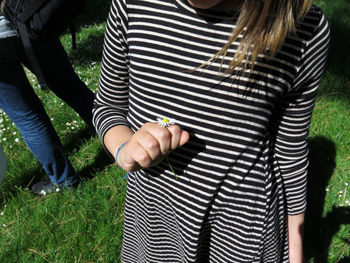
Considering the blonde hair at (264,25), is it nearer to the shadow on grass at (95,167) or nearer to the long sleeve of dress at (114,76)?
the long sleeve of dress at (114,76)

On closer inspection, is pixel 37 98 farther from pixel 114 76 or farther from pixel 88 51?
pixel 88 51

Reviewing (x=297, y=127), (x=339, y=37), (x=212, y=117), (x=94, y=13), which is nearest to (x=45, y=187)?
(x=212, y=117)

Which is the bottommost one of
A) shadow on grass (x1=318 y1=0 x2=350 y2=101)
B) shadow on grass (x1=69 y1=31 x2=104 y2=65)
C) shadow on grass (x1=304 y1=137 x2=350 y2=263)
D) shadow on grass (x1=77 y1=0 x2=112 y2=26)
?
shadow on grass (x1=304 y1=137 x2=350 y2=263)

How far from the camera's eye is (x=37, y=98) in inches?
84.0

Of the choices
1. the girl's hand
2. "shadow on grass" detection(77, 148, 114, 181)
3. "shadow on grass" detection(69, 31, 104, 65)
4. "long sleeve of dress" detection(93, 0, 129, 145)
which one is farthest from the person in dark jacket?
"shadow on grass" detection(69, 31, 104, 65)

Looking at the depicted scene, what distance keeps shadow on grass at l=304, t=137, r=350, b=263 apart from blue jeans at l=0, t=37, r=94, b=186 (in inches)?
66.1

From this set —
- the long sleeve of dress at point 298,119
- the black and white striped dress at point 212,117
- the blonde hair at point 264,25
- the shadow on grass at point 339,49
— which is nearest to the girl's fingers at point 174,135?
the black and white striped dress at point 212,117

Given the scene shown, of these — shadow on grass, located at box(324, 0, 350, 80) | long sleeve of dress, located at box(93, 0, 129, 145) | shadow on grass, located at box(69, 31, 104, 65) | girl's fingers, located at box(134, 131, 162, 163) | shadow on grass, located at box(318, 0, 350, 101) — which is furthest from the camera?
shadow on grass, located at box(69, 31, 104, 65)

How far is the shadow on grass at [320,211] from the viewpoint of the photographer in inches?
74.6

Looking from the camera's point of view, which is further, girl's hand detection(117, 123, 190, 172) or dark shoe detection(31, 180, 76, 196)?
dark shoe detection(31, 180, 76, 196)

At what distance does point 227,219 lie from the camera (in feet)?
3.38

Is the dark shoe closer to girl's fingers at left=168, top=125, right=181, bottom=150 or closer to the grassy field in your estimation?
the grassy field

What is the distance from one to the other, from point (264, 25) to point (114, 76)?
0.50 metres

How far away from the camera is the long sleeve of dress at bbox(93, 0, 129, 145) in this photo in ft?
3.05
